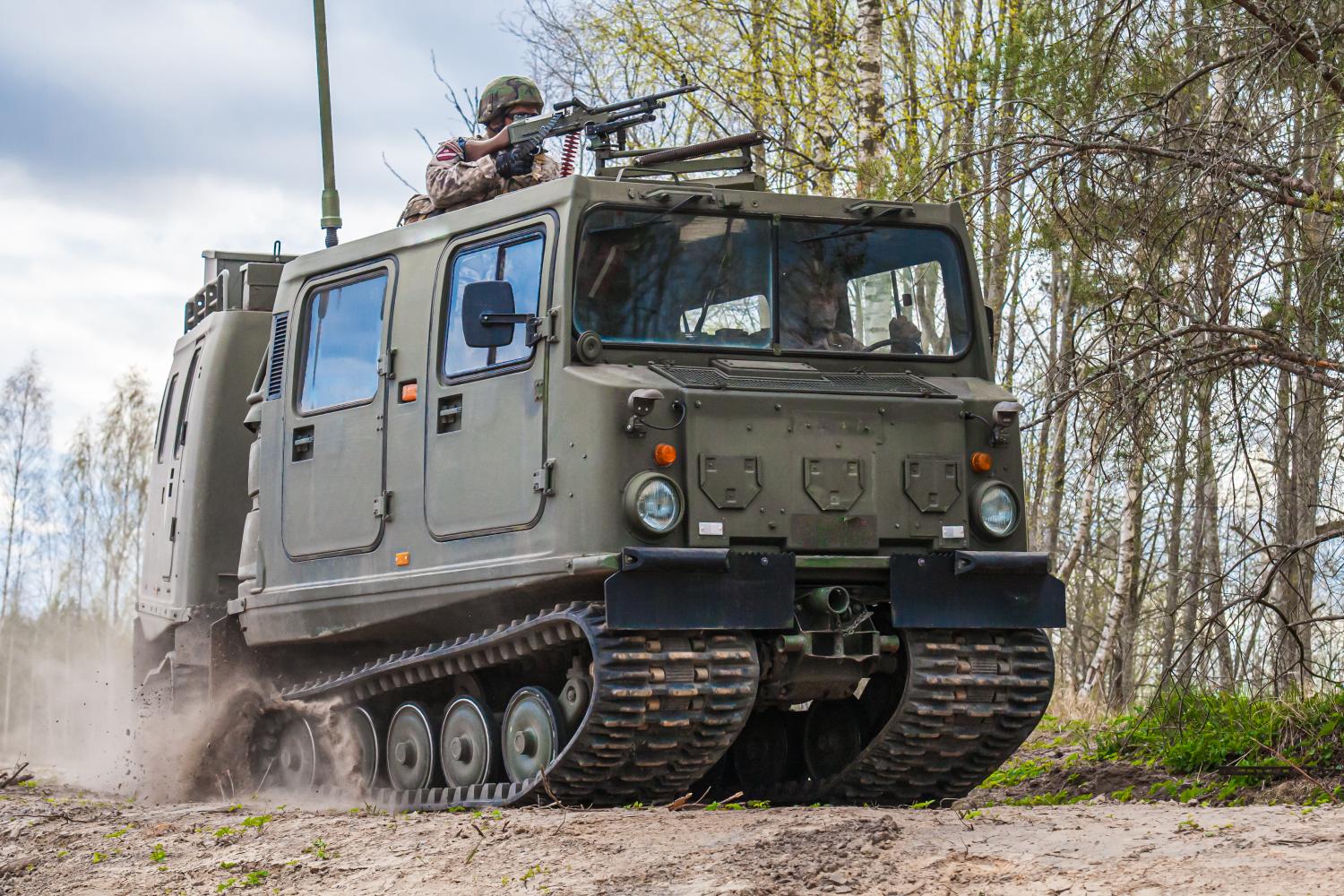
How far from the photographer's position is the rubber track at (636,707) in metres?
7.39

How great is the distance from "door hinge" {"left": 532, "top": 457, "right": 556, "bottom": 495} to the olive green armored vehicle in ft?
0.05

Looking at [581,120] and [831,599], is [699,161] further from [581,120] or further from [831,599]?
[831,599]

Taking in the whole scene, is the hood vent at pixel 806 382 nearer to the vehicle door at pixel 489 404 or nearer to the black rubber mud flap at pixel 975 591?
the vehicle door at pixel 489 404

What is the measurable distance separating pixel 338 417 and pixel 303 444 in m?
0.39

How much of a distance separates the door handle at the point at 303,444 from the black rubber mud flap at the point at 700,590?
2737 millimetres

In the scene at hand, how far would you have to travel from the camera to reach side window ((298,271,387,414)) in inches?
361

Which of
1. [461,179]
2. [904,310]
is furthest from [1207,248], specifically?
[461,179]

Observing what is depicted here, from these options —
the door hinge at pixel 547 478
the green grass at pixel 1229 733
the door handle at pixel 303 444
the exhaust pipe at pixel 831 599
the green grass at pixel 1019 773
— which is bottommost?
the green grass at pixel 1019 773

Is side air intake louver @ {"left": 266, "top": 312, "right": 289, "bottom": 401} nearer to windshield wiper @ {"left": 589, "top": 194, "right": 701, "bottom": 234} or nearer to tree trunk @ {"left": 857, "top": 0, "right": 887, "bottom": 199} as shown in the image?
windshield wiper @ {"left": 589, "top": 194, "right": 701, "bottom": 234}

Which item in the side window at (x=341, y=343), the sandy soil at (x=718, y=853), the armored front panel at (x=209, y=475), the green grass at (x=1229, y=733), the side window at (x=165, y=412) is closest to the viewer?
the sandy soil at (x=718, y=853)

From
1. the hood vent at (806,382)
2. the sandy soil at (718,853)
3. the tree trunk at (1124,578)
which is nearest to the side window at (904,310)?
the hood vent at (806,382)

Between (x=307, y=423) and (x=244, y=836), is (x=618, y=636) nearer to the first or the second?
(x=244, y=836)

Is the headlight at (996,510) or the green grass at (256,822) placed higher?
the headlight at (996,510)

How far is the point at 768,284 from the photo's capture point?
8516 mm
